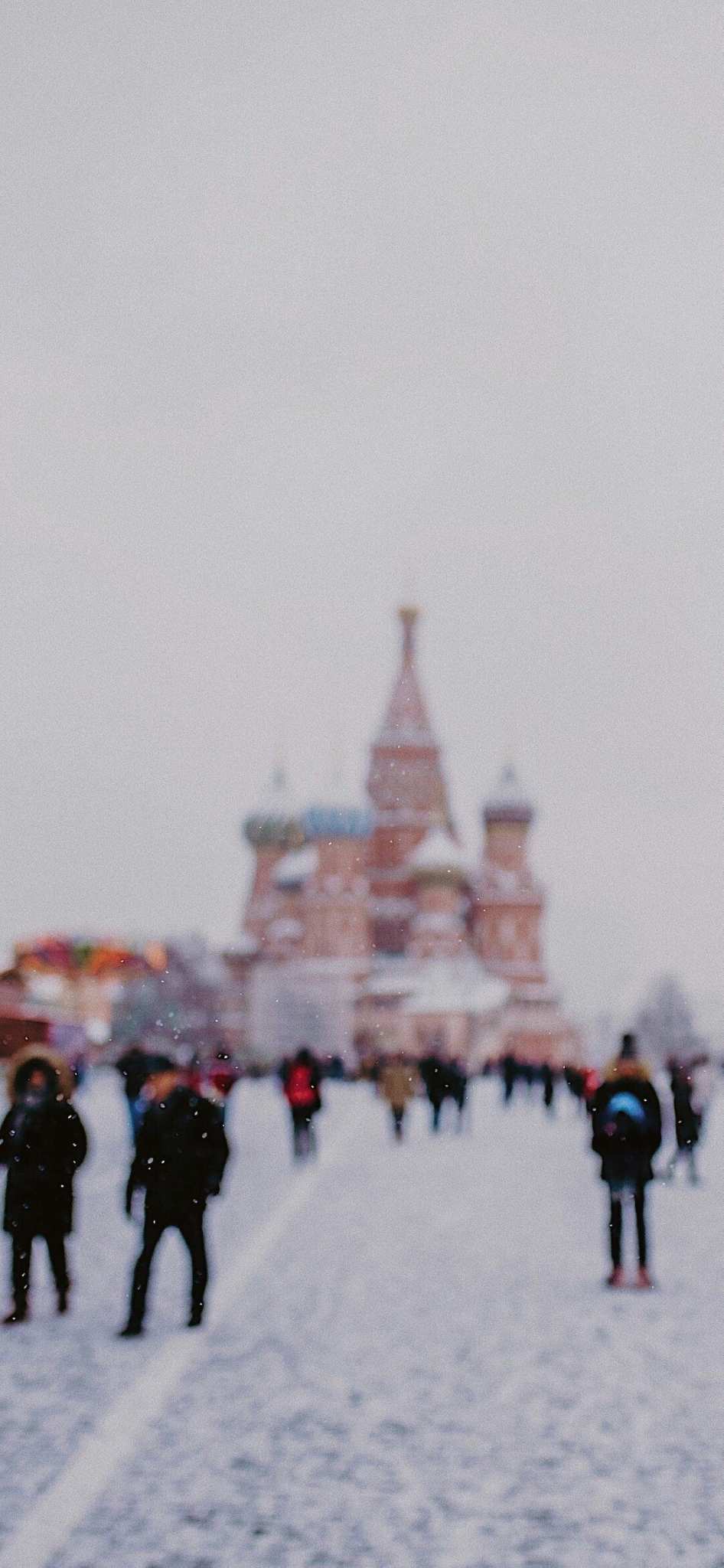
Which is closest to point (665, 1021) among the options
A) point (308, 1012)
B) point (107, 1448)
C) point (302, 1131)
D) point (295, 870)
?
point (308, 1012)

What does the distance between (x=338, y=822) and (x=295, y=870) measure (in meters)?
5.06

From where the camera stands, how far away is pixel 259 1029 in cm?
10056

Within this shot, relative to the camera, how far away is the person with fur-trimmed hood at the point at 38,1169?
372 inches

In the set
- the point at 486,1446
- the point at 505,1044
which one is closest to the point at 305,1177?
the point at 486,1446

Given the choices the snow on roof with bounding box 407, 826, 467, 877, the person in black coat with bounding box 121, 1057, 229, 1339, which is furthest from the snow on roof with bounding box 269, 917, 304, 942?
the person in black coat with bounding box 121, 1057, 229, 1339

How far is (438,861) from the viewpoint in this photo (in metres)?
100

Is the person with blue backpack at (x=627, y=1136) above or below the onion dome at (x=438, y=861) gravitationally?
below

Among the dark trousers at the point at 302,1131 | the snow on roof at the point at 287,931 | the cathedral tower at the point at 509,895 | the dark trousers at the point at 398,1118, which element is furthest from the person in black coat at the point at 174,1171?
the snow on roof at the point at 287,931

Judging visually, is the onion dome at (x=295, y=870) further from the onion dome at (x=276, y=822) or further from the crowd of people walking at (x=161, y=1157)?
the crowd of people walking at (x=161, y=1157)

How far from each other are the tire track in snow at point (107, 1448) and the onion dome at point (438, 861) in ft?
290

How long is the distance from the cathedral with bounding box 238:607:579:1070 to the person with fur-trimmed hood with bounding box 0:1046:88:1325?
265 ft

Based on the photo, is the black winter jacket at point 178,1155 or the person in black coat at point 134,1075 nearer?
the black winter jacket at point 178,1155

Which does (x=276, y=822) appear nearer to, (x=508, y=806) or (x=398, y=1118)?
(x=508, y=806)

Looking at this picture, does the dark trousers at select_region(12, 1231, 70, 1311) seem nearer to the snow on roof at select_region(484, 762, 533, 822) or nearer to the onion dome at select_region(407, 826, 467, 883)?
the onion dome at select_region(407, 826, 467, 883)
